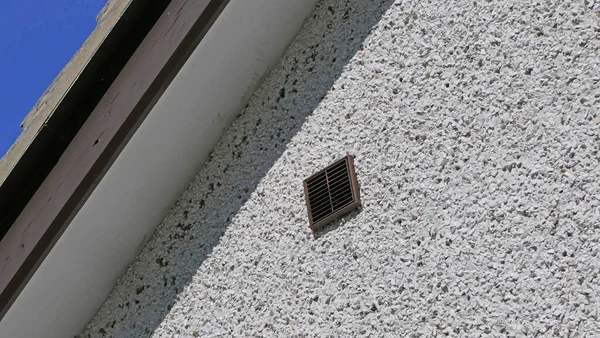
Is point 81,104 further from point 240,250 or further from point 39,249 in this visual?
point 240,250

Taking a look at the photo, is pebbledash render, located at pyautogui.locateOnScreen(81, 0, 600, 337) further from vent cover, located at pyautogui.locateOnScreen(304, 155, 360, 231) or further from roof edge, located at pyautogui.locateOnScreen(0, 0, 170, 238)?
roof edge, located at pyautogui.locateOnScreen(0, 0, 170, 238)

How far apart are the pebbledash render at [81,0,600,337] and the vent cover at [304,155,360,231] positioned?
0.04 metres

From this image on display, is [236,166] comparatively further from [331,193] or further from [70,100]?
[70,100]

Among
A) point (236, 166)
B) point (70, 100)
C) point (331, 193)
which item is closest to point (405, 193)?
point (331, 193)

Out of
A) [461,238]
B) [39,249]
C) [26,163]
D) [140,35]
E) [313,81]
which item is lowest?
[39,249]

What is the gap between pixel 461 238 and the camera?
3.98 meters

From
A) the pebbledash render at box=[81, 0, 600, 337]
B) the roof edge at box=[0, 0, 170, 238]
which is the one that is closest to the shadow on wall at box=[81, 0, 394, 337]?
the pebbledash render at box=[81, 0, 600, 337]

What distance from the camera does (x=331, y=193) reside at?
4520 mm

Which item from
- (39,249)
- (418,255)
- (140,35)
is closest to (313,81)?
(140,35)

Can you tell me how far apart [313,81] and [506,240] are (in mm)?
1474

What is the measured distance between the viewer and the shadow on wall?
192 inches

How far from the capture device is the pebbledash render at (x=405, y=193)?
379cm

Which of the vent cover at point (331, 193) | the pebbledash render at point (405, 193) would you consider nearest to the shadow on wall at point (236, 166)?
the pebbledash render at point (405, 193)

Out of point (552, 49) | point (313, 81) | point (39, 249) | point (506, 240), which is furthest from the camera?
point (313, 81)
